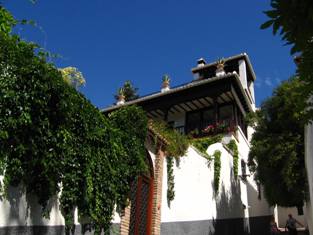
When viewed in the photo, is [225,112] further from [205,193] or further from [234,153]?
[205,193]

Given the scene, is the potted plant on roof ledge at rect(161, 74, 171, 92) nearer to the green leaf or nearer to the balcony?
the balcony

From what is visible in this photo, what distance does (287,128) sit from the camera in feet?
46.1

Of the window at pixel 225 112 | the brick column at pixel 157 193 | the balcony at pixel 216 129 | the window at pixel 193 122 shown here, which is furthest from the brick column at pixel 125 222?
the window at pixel 225 112

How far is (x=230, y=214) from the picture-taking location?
15.9 m

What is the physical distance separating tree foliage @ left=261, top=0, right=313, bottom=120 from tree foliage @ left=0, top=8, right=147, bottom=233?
4.16 metres

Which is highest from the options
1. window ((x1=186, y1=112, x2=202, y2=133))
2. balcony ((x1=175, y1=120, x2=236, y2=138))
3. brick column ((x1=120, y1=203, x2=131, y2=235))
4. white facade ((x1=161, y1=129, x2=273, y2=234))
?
window ((x1=186, y1=112, x2=202, y2=133))

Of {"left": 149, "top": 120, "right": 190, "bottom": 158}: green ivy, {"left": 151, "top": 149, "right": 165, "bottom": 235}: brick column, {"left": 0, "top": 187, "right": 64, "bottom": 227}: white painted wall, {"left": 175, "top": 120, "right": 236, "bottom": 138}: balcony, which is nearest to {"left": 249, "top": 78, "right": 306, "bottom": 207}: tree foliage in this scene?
{"left": 175, "top": 120, "right": 236, "bottom": 138}: balcony

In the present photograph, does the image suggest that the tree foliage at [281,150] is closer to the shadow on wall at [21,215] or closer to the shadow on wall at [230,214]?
the shadow on wall at [230,214]

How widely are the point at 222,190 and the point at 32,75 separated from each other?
11092 millimetres

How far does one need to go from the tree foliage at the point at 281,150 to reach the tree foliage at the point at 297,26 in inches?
415

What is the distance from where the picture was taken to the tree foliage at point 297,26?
2.21 m

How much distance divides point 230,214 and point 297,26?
574 inches

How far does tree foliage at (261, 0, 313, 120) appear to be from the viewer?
7.24 feet

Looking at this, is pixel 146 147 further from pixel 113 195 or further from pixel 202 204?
pixel 202 204
